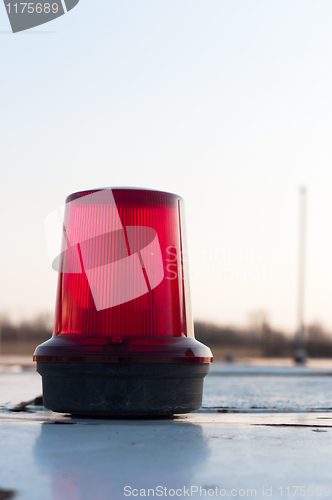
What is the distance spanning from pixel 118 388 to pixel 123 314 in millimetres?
293

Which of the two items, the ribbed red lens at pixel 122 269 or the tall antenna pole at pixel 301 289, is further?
the tall antenna pole at pixel 301 289

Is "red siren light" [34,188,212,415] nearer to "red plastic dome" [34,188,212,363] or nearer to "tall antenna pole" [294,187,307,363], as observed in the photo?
"red plastic dome" [34,188,212,363]

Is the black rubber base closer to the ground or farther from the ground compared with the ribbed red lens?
closer to the ground

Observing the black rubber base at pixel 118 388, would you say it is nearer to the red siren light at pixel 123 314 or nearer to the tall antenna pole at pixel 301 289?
the red siren light at pixel 123 314

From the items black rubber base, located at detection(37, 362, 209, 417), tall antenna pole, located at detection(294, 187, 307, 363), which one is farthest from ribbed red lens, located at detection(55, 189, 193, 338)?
tall antenna pole, located at detection(294, 187, 307, 363)

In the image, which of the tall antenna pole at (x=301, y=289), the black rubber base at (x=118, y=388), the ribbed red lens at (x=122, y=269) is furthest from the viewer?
the tall antenna pole at (x=301, y=289)

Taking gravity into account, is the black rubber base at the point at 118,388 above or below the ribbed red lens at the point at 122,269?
below

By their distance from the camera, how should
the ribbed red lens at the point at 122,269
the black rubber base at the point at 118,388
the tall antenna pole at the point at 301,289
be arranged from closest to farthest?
the black rubber base at the point at 118,388 → the ribbed red lens at the point at 122,269 → the tall antenna pole at the point at 301,289

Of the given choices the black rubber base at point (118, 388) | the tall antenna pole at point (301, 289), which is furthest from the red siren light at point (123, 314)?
the tall antenna pole at point (301, 289)

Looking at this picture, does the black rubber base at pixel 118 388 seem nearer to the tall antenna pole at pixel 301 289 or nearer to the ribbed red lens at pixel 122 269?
the ribbed red lens at pixel 122 269

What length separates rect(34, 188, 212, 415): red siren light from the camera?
2.32m

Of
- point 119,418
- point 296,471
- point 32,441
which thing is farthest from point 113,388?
point 296,471

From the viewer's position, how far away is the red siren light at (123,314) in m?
2.32

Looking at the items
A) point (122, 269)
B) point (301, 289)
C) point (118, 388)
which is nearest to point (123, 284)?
point (122, 269)
